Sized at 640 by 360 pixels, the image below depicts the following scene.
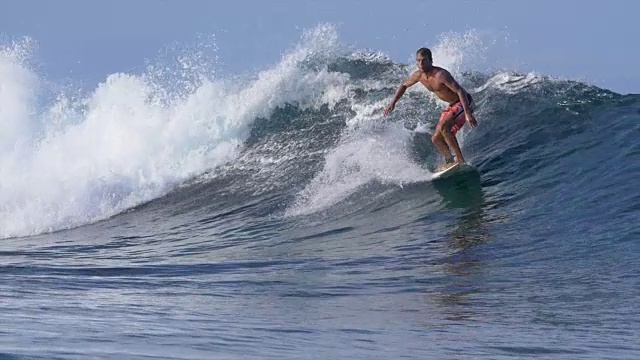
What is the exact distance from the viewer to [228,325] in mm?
6094

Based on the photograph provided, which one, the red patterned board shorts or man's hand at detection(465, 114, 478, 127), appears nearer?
man's hand at detection(465, 114, 478, 127)

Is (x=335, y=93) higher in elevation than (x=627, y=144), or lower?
higher

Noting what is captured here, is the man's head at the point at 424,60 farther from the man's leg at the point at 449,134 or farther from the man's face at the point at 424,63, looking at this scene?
the man's leg at the point at 449,134

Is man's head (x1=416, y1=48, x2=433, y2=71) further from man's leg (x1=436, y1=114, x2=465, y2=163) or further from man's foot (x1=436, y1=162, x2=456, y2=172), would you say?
man's foot (x1=436, y1=162, x2=456, y2=172)

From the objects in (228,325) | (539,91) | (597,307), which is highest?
(539,91)

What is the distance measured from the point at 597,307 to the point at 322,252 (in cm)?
384

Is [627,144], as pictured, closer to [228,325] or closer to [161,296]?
[161,296]

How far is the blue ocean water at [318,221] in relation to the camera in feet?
19.4

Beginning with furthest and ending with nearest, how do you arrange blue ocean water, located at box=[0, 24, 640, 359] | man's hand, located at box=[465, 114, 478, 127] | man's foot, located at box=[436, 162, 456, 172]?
man's foot, located at box=[436, 162, 456, 172] → man's hand, located at box=[465, 114, 478, 127] → blue ocean water, located at box=[0, 24, 640, 359]

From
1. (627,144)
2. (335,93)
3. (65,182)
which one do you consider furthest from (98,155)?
(627,144)

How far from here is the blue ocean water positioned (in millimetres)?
5910

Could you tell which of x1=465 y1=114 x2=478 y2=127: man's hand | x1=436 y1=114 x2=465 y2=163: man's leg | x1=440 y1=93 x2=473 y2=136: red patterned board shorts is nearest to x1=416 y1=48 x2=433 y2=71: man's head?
x1=440 y1=93 x2=473 y2=136: red patterned board shorts

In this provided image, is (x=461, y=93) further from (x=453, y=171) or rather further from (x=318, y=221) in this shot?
(x=318, y=221)

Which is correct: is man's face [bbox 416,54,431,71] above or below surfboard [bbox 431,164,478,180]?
above
